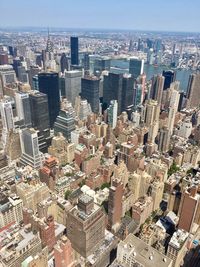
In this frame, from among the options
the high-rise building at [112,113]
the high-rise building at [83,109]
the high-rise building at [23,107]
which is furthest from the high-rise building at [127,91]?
the high-rise building at [23,107]

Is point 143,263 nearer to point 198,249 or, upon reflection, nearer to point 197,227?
point 198,249

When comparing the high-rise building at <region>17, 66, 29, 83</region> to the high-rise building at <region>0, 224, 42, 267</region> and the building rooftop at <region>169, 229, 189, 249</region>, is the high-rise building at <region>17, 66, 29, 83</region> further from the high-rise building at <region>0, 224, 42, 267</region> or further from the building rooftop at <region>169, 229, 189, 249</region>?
the building rooftop at <region>169, 229, 189, 249</region>

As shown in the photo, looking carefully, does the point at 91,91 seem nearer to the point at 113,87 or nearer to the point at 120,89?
the point at 113,87

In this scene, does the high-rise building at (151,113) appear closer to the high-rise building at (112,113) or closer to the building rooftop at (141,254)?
the high-rise building at (112,113)

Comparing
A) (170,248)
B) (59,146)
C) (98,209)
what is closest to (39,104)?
(59,146)

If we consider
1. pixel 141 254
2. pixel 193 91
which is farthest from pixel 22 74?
pixel 141 254
